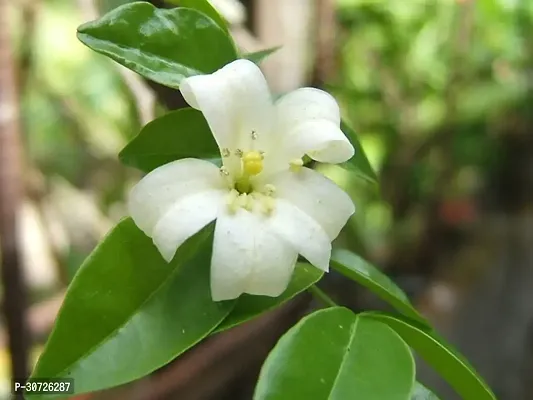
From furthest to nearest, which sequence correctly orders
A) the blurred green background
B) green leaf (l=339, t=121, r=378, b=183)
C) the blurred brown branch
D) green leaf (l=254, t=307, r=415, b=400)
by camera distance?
the blurred green background → the blurred brown branch → green leaf (l=339, t=121, r=378, b=183) → green leaf (l=254, t=307, r=415, b=400)

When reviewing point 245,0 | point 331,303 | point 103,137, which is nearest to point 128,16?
point 331,303

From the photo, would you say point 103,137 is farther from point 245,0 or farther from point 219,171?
point 219,171

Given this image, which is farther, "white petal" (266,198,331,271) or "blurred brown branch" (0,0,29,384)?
"blurred brown branch" (0,0,29,384)

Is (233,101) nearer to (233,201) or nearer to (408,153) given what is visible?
(233,201)

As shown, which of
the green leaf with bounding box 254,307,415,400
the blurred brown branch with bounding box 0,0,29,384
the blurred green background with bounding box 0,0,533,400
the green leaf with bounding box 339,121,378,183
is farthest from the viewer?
the blurred green background with bounding box 0,0,533,400

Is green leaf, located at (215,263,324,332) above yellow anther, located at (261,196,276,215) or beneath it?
beneath

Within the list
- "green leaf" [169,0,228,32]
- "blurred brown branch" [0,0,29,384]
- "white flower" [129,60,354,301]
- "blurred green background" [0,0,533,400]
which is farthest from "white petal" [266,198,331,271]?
"blurred green background" [0,0,533,400]

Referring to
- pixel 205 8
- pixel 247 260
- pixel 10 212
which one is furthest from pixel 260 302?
pixel 10 212

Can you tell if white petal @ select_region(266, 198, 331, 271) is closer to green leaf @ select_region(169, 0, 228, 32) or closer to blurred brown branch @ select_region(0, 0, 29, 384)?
green leaf @ select_region(169, 0, 228, 32)
